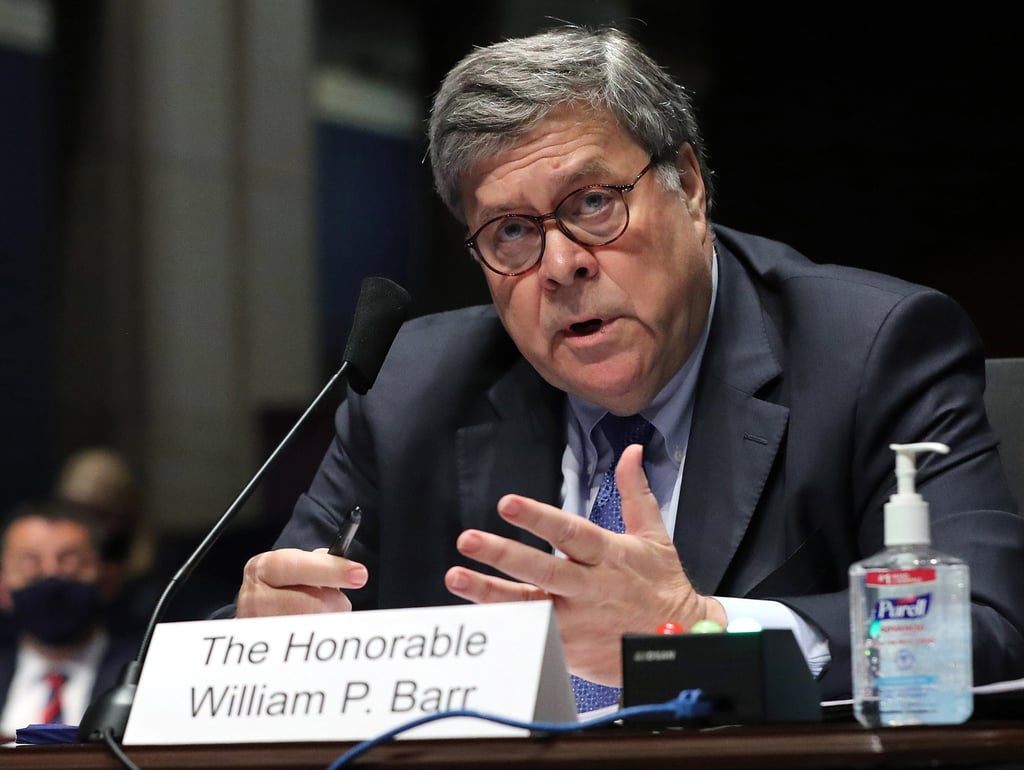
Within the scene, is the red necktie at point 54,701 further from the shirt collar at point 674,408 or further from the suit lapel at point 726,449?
the suit lapel at point 726,449

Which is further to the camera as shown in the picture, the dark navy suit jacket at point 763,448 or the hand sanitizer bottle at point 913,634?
the dark navy suit jacket at point 763,448

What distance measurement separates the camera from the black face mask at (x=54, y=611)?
13.7 feet

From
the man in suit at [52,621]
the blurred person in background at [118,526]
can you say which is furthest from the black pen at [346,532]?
the blurred person in background at [118,526]

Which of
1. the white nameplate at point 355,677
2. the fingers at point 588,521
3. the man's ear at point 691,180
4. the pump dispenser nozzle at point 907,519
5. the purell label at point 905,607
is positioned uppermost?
the man's ear at point 691,180

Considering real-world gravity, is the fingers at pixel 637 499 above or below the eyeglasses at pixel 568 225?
below

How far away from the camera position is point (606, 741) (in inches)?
37.6

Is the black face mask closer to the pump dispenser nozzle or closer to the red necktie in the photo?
the red necktie

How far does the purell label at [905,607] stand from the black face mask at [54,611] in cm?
354

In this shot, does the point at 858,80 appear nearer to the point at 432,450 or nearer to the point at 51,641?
the point at 432,450

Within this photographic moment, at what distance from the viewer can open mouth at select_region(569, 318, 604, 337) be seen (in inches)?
75.9

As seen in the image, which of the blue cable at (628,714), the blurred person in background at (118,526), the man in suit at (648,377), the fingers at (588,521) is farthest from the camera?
the blurred person in background at (118,526)

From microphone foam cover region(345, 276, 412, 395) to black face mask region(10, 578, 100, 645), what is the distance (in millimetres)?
2837

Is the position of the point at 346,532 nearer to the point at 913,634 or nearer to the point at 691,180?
the point at 913,634

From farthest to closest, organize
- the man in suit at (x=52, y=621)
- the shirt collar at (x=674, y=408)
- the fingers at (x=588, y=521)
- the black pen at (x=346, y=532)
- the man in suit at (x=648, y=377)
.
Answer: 1. the man in suit at (x=52, y=621)
2. the shirt collar at (x=674, y=408)
3. the man in suit at (x=648, y=377)
4. the black pen at (x=346, y=532)
5. the fingers at (x=588, y=521)
